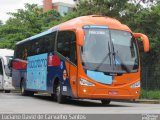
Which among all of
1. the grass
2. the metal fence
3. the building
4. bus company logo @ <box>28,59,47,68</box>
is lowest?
the grass

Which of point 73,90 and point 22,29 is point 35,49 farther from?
point 22,29

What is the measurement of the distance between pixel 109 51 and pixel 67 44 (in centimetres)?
189

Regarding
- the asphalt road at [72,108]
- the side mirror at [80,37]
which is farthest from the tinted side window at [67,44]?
the asphalt road at [72,108]

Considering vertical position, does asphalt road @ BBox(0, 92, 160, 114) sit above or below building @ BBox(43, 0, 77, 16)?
below

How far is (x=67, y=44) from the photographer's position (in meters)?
20.5

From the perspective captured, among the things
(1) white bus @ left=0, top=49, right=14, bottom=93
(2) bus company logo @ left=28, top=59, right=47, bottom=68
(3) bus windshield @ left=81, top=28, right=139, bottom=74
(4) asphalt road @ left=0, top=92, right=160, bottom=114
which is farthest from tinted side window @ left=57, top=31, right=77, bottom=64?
(1) white bus @ left=0, top=49, right=14, bottom=93

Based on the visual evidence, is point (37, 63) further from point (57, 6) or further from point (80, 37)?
point (57, 6)

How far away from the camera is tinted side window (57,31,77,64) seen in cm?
1973

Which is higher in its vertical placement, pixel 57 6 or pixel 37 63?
pixel 57 6

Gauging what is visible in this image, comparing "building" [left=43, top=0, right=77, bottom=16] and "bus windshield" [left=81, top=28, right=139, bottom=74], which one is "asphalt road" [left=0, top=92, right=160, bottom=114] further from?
"building" [left=43, top=0, right=77, bottom=16]

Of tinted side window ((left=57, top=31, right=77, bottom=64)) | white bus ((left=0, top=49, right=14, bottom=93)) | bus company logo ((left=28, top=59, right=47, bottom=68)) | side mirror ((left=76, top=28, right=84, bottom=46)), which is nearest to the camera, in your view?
side mirror ((left=76, top=28, right=84, bottom=46))

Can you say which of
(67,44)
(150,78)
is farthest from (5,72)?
Answer: (67,44)

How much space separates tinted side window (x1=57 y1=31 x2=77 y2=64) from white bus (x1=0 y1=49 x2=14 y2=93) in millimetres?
14385

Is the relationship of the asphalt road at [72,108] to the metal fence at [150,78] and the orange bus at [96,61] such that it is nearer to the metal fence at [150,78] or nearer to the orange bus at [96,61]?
the orange bus at [96,61]
